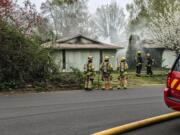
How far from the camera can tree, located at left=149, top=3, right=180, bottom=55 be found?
41.5 meters

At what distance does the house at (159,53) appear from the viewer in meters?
45.2

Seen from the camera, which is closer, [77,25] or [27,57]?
[27,57]

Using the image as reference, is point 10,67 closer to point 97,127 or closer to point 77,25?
point 97,127

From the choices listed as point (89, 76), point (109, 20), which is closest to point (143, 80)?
point (89, 76)

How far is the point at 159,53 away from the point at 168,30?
4340mm

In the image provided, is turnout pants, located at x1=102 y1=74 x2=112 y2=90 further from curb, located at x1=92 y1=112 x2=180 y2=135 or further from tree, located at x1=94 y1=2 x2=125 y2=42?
tree, located at x1=94 y1=2 x2=125 y2=42

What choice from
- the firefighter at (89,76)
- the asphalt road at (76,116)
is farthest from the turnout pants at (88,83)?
the asphalt road at (76,116)

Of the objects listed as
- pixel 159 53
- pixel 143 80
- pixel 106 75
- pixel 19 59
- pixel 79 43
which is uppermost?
pixel 79 43

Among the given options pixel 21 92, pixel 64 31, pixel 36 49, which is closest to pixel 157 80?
pixel 36 49

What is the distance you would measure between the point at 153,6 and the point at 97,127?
43737 millimetres

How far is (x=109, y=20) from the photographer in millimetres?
82562

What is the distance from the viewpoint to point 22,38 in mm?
21219

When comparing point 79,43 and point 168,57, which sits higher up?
point 79,43

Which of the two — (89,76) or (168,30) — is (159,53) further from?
(89,76)
